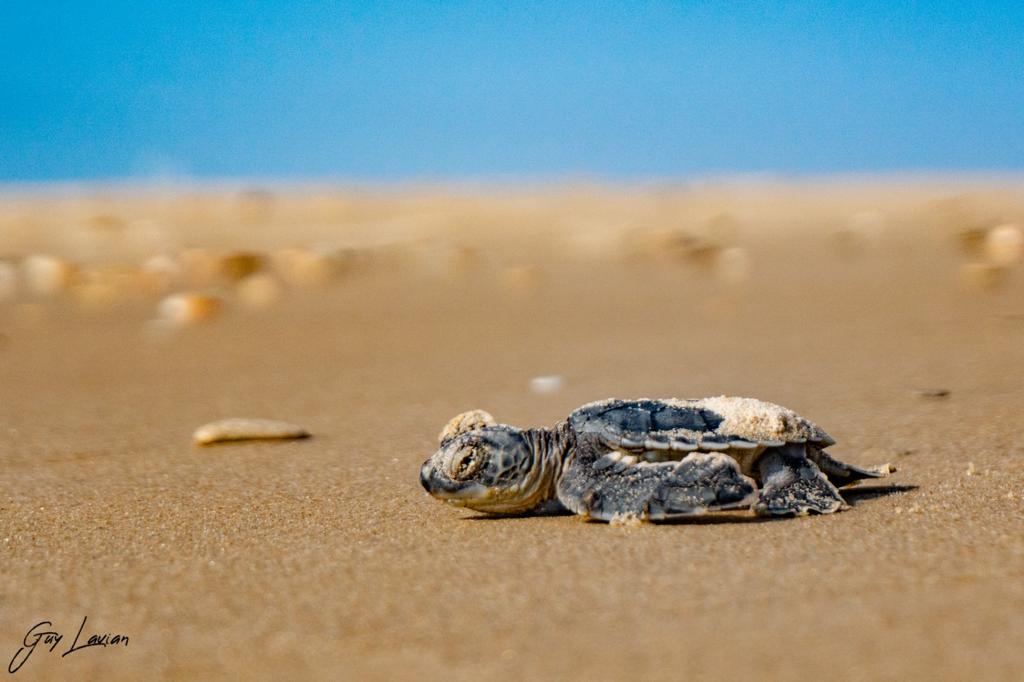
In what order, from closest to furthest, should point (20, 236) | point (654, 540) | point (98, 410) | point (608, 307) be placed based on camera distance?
point (654, 540) → point (98, 410) → point (608, 307) → point (20, 236)

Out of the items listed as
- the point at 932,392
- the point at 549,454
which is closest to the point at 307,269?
the point at 932,392

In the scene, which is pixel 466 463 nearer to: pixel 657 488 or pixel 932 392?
pixel 657 488

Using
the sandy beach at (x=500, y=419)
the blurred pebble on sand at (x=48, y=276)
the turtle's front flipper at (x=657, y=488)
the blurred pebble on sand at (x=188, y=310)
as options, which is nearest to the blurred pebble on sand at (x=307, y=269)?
the sandy beach at (x=500, y=419)

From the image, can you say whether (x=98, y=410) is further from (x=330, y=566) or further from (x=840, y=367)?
(x=840, y=367)

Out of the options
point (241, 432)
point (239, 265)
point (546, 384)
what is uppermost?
point (239, 265)

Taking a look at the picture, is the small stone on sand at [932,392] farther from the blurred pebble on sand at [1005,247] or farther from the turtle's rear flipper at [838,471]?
the blurred pebble on sand at [1005,247]

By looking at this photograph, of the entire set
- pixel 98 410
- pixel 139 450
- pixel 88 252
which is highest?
pixel 88 252

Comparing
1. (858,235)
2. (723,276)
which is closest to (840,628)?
(723,276)
